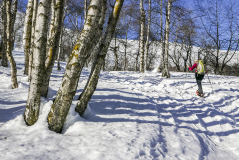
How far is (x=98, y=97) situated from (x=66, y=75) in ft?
6.61

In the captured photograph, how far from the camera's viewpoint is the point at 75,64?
82.5 inches

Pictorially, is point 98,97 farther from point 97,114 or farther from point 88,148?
point 88,148

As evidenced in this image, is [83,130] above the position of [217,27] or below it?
below

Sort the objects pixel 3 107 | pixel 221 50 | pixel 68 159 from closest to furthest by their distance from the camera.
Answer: pixel 68 159 → pixel 3 107 → pixel 221 50

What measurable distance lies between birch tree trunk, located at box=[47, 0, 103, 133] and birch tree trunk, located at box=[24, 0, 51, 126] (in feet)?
1.13

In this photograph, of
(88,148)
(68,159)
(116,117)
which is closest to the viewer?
(68,159)

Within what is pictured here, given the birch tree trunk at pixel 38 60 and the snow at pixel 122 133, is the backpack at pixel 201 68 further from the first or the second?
the birch tree trunk at pixel 38 60

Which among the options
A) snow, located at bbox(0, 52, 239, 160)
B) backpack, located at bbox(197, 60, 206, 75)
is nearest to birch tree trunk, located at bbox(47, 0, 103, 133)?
snow, located at bbox(0, 52, 239, 160)

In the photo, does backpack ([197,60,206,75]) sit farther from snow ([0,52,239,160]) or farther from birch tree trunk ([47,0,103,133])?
birch tree trunk ([47,0,103,133])

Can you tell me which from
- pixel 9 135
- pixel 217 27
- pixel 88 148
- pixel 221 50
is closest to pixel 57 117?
pixel 9 135

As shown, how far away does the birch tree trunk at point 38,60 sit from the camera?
2.09 meters

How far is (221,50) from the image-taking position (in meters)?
18.7

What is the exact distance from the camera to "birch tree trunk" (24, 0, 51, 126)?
2090mm

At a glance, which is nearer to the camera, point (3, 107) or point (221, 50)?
point (3, 107)
